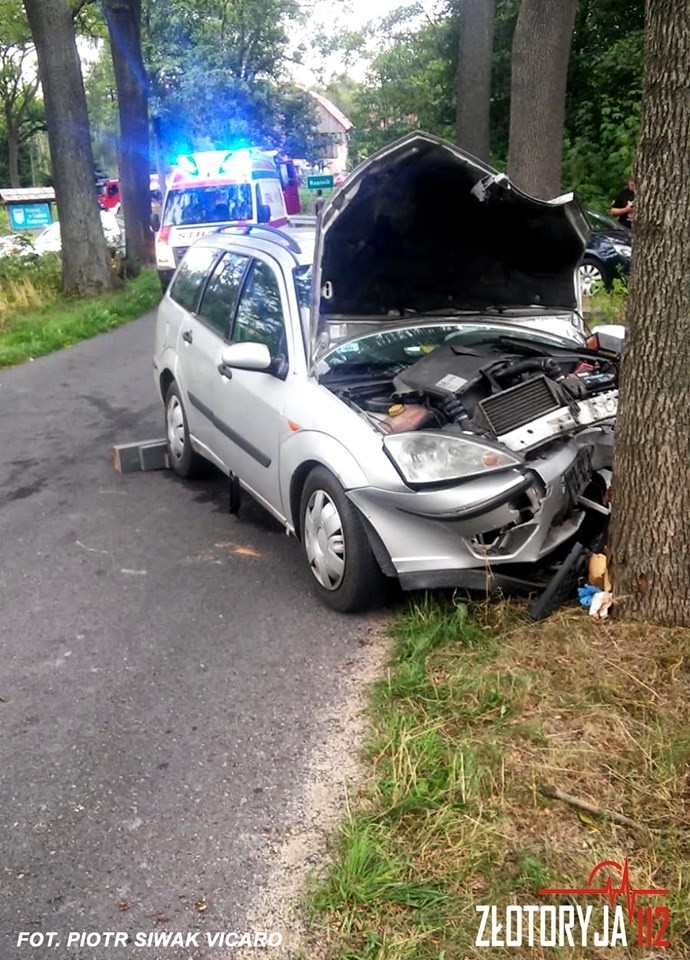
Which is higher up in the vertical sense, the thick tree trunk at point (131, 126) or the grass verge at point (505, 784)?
the thick tree trunk at point (131, 126)

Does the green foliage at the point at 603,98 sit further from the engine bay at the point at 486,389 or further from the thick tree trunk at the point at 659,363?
the thick tree trunk at the point at 659,363

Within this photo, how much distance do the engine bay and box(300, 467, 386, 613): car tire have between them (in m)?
0.41

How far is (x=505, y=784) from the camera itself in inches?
124

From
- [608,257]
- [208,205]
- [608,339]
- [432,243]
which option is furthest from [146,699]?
[208,205]

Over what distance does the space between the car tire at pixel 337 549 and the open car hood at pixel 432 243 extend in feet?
2.62

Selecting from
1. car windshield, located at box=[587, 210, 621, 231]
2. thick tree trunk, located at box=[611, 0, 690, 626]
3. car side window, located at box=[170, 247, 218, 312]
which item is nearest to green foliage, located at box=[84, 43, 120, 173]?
car windshield, located at box=[587, 210, 621, 231]

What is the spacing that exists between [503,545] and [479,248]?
2.07m

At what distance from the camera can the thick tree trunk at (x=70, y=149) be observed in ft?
47.4

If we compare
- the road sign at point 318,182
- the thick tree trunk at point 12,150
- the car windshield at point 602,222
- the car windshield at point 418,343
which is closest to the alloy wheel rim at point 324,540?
the car windshield at point 418,343

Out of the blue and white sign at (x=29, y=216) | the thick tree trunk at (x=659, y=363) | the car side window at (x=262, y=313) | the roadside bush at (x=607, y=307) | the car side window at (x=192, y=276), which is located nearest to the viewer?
the thick tree trunk at (x=659, y=363)

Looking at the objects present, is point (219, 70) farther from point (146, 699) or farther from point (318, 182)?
point (146, 699)

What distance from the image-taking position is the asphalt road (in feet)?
9.45

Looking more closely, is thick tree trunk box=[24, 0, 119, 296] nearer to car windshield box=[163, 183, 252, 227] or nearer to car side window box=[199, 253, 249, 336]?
car windshield box=[163, 183, 252, 227]

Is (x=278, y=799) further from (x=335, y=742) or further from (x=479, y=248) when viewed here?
(x=479, y=248)
